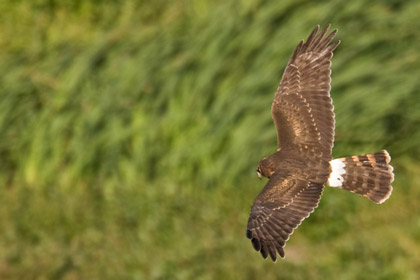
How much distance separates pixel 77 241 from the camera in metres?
9.28

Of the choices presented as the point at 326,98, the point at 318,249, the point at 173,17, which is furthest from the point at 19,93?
the point at 326,98

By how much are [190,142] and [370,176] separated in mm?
3174

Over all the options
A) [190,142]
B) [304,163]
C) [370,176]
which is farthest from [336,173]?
[190,142]

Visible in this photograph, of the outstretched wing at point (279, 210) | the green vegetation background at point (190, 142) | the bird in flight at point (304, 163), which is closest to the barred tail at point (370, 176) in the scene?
the bird in flight at point (304, 163)

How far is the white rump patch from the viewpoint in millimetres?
6250

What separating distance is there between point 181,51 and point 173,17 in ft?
2.61

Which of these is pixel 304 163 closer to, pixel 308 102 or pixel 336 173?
pixel 336 173

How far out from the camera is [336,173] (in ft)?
20.7

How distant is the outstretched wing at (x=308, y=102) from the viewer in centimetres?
643

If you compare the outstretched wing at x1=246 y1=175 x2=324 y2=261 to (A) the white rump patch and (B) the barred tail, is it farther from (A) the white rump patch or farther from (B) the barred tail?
(B) the barred tail

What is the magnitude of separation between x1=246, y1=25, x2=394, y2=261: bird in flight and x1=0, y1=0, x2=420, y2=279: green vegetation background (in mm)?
1615

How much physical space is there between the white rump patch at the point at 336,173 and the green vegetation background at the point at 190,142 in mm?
1817

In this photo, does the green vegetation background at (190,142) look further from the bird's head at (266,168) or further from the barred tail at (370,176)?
the bird's head at (266,168)

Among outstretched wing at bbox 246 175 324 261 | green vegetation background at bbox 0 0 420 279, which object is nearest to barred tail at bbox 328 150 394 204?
outstretched wing at bbox 246 175 324 261
